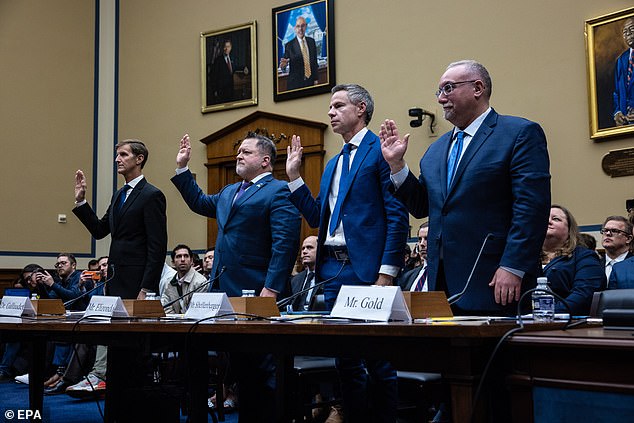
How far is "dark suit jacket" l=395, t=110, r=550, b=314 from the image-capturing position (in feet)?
7.52

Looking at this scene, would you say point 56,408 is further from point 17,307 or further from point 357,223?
point 357,223

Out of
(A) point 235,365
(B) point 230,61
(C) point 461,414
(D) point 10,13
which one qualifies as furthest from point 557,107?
(D) point 10,13

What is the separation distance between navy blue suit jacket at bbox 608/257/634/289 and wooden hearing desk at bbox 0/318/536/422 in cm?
226

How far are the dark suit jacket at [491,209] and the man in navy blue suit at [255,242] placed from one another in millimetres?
960

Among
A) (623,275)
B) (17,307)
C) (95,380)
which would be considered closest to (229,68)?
(95,380)

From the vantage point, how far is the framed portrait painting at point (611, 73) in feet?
21.5

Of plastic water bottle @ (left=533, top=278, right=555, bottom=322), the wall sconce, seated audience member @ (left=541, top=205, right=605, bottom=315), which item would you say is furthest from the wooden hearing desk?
the wall sconce

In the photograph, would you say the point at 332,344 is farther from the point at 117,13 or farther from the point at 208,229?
the point at 117,13

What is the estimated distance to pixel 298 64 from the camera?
8719mm

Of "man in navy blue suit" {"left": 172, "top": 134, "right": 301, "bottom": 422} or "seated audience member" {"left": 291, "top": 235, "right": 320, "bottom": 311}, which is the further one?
"seated audience member" {"left": 291, "top": 235, "right": 320, "bottom": 311}

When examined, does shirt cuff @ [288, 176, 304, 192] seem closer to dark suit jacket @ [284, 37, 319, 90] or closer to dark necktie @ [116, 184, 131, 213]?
dark necktie @ [116, 184, 131, 213]

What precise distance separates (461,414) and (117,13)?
991 centimetres

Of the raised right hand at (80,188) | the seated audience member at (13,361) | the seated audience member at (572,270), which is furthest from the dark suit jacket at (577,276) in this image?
the seated audience member at (13,361)

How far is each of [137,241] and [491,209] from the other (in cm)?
209
